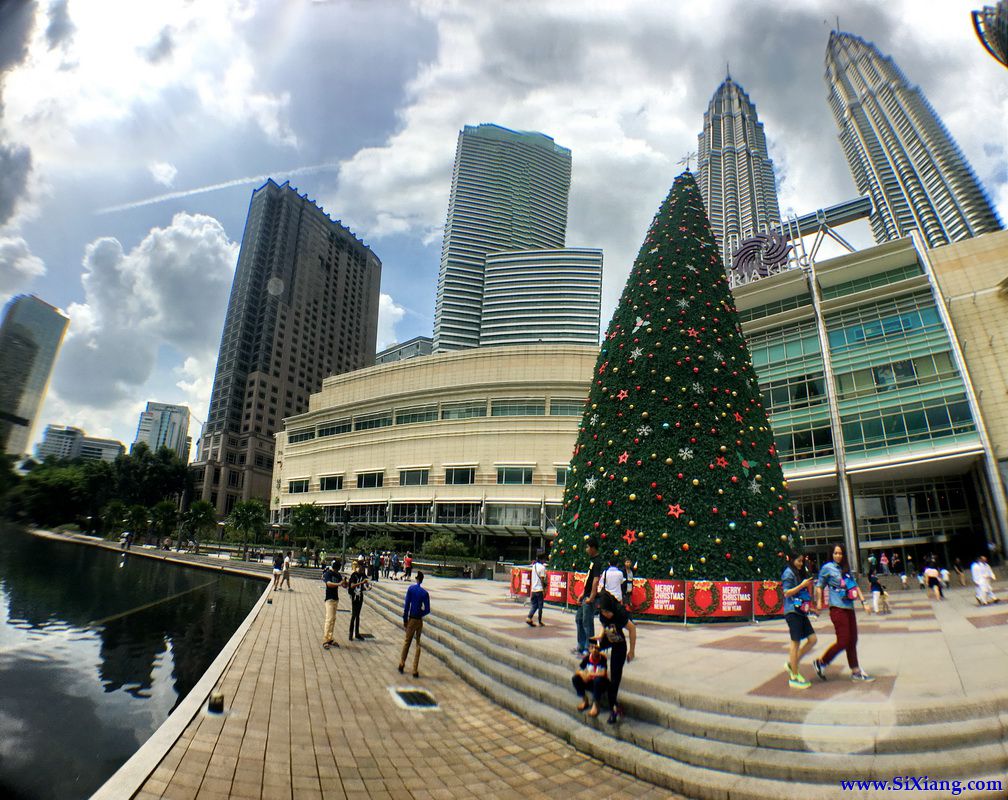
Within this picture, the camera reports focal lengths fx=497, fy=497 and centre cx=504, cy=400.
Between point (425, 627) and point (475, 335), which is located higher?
point (475, 335)

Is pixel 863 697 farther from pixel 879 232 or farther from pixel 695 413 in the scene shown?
pixel 879 232

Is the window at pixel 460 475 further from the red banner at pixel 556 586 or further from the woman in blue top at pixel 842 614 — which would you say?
the woman in blue top at pixel 842 614

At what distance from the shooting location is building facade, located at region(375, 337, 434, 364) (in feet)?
535

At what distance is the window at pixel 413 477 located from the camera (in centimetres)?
5390

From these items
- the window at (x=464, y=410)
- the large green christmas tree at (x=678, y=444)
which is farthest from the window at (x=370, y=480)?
the large green christmas tree at (x=678, y=444)

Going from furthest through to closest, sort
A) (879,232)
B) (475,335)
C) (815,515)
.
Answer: (879,232)
(475,335)
(815,515)

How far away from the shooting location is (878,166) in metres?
157

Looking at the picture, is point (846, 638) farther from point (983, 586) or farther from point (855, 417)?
point (855, 417)

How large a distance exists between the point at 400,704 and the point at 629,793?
3.53m

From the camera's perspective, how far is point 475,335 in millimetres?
148500

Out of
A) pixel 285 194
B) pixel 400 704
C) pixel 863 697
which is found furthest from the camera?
pixel 285 194

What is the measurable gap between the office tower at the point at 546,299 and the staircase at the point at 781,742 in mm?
131160

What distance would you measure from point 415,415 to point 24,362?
55780 millimetres

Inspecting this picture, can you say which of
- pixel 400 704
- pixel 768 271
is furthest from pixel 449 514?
pixel 400 704
